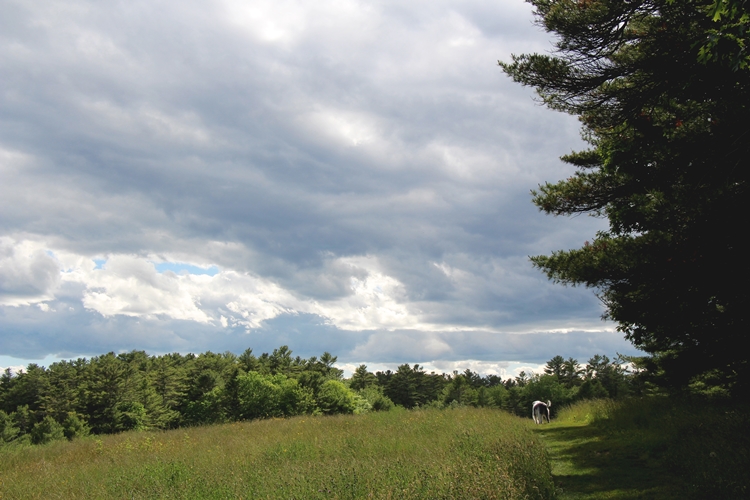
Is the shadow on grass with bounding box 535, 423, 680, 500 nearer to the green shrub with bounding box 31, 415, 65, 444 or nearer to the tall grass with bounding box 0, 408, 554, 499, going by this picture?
the tall grass with bounding box 0, 408, 554, 499

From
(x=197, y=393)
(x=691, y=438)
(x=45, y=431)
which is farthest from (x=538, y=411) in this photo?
(x=197, y=393)

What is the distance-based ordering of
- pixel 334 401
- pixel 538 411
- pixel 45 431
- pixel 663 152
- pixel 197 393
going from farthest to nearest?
pixel 197 393 < pixel 45 431 < pixel 334 401 < pixel 538 411 < pixel 663 152

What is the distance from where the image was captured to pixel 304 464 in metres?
8.92

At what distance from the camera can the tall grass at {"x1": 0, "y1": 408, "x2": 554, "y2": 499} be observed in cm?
662

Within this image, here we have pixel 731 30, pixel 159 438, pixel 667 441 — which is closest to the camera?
pixel 731 30

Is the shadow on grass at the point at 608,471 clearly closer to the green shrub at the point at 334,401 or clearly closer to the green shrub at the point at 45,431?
the green shrub at the point at 334,401

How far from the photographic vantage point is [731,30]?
622cm

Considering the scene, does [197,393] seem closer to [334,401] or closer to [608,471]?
[334,401]

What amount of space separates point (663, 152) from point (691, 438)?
6.34 m

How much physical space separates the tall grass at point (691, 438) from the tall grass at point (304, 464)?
259 cm

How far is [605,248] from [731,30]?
6.06 m

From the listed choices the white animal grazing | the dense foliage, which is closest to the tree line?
the white animal grazing

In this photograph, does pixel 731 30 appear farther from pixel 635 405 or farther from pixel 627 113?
pixel 635 405

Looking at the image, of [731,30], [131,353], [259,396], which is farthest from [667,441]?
[131,353]
